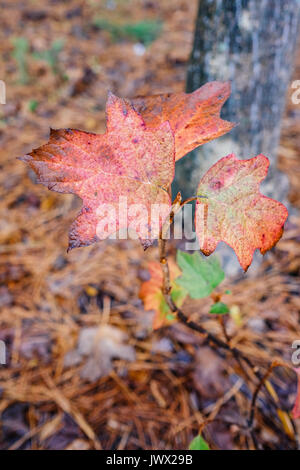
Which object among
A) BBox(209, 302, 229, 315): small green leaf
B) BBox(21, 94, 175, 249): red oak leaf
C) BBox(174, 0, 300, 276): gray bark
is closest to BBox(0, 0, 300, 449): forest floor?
BBox(209, 302, 229, 315): small green leaf

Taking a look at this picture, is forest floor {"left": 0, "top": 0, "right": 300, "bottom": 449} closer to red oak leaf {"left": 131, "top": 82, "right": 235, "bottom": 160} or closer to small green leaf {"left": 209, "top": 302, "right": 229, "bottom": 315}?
small green leaf {"left": 209, "top": 302, "right": 229, "bottom": 315}

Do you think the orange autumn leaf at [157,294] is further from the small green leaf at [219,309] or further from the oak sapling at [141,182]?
the oak sapling at [141,182]

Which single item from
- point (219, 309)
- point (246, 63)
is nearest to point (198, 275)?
point (219, 309)

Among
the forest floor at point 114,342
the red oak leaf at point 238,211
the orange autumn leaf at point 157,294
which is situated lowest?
the forest floor at point 114,342

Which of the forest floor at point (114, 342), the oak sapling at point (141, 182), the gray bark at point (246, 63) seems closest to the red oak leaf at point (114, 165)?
the oak sapling at point (141, 182)

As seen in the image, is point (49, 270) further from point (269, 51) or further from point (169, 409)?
point (269, 51)

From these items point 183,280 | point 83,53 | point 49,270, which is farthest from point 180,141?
point 83,53
